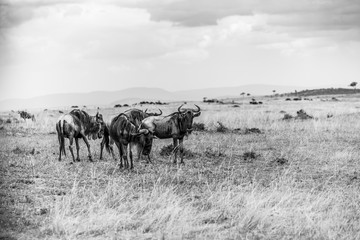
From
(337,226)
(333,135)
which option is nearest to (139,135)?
(337,226)

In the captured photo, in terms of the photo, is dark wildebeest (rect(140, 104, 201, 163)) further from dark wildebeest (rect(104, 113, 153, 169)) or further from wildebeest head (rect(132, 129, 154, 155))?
dark wildebeest (rect(104, 113, 153, 169))

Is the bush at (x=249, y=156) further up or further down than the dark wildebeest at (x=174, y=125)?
further down

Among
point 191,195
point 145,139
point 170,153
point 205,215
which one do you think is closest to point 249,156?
point 170,153

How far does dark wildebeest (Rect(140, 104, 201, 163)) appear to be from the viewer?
45.6 ft

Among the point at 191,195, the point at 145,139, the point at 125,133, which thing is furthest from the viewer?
the point at 145,139

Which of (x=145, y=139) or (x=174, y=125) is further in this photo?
(x=174, y=125)

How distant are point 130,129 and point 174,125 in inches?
71.5

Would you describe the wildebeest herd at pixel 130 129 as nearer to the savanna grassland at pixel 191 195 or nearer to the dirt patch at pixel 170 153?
Result: the savanna grassland at pixel 191 195

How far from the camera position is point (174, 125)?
46.3ft

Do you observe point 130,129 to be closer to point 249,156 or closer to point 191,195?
point 191,195

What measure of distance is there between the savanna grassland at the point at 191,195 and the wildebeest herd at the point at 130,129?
50cm

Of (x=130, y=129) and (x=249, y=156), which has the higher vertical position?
(x=130, y=129)

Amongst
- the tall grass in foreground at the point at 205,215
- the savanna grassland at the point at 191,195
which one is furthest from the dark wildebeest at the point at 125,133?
the tall grass in foreground at the point at 205,215

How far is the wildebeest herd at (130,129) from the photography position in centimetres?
1273
